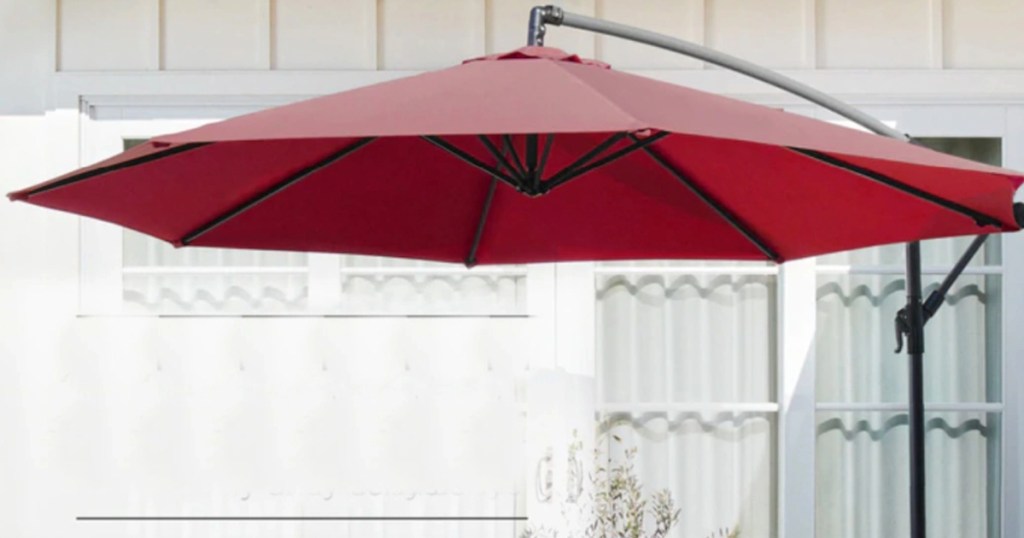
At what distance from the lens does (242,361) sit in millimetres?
4301

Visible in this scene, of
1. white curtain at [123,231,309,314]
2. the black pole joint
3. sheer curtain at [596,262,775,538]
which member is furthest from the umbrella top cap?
white curtain at [123,231,309,314]

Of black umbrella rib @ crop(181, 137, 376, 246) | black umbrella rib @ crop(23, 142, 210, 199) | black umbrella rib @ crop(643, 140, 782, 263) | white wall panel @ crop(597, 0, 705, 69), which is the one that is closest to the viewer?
black umbrella rib @ crop(23, 142, 210, 199)

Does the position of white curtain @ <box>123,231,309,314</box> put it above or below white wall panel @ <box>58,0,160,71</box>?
below

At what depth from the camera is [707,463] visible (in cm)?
425

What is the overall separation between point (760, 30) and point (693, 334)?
3.27 ft

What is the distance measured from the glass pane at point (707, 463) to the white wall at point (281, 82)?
39 cm

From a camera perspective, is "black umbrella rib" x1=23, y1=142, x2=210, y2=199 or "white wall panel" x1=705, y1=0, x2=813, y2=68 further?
"white wall panel" x1=705, y1=0, x2=813, y2=68

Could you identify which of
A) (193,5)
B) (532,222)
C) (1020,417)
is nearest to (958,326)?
(1020,417)

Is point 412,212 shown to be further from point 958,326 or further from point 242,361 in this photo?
point 958,326

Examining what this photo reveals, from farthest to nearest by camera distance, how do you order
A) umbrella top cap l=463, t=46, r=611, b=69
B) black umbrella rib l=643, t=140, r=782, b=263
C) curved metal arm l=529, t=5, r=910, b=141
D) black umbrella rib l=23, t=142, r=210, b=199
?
black umbrella rib l=643, t=140, r=782, b=263 → curved metal arm l=529, t=5, r=910, b=141 → umbrella top cap l=463, t=46, r=611, b=69 → black umbrella rib l=23, t=142, r=210, b=199

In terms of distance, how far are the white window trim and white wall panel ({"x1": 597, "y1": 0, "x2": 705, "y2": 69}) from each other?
0.05m

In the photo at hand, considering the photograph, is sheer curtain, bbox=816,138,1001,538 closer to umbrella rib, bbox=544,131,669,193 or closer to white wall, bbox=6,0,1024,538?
white wall, bbox=6,0,1024,538

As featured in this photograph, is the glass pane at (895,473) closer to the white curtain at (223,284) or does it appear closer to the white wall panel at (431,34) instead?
the white wall panel at (431,34)

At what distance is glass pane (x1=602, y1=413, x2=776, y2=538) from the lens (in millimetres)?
4227
